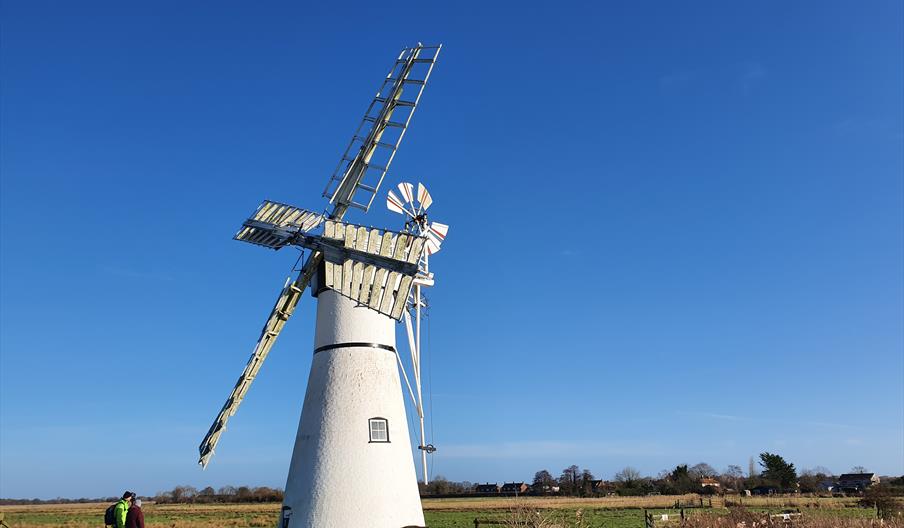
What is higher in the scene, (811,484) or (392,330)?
(392,330)

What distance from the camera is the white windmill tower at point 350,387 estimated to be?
49.1ft

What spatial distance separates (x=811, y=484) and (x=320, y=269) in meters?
92.3

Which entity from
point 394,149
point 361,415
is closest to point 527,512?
point 361,415

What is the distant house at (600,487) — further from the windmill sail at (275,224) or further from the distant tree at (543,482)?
the windmill sail at (275,224)

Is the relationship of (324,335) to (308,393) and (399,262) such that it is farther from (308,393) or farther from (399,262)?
(399,262)

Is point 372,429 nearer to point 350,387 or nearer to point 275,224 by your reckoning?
point 350,387

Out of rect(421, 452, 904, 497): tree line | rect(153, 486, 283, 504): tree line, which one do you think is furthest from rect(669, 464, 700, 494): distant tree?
rect(153, 486, 283, 504): tree line

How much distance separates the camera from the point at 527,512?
42.0 feet

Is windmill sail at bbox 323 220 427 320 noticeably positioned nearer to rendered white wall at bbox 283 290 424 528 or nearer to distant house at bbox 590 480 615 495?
rendered white wall at bbox 283 290 424 528

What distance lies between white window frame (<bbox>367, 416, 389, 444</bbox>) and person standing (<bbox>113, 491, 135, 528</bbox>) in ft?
16.2

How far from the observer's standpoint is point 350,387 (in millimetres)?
15641

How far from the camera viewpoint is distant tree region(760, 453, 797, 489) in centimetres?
8075

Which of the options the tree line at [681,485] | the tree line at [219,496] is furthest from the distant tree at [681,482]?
the tree line at [219,496]

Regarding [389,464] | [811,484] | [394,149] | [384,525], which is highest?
[394,149]
